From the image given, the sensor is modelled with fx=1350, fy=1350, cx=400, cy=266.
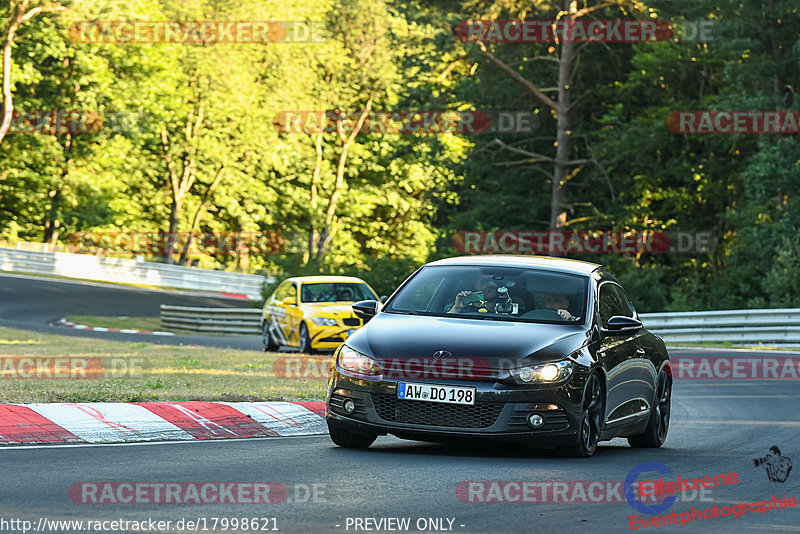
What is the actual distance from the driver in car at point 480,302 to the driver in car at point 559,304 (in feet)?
1.35

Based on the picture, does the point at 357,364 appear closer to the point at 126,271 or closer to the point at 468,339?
the point at 468,339

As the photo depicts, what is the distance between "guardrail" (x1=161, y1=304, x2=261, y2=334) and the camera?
3869 centimetres

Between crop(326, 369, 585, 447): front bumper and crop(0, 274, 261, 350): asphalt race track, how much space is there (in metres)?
22.3

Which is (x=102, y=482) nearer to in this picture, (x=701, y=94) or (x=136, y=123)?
(x=701, y=94)

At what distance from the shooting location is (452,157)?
47.2 m

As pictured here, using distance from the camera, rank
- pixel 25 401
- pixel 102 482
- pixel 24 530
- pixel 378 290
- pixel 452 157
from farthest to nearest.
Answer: pixel 452 157 → pixel 378 290 → pixel 25 401 → pixel 102 482 → pixel 24 530

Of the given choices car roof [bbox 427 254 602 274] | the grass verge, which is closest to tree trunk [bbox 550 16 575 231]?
the grass verge

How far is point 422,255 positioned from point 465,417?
6050cm

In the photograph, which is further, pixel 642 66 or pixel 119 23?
pixel 119 23

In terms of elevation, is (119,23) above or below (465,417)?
above

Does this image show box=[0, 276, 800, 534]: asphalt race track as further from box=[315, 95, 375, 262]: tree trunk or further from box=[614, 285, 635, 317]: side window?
box=[315, 95, 375, 262]: tree trunk

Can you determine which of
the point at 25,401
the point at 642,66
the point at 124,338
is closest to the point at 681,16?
the point at 642,66

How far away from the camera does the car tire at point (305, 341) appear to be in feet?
83.1

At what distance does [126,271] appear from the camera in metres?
54.2
